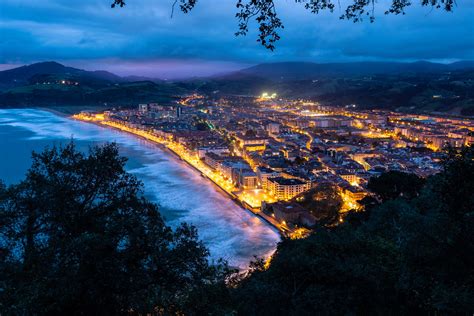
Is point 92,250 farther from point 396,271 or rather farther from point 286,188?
point 286,188

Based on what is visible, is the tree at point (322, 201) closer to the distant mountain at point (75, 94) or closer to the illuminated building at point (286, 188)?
the illuminated building at point (286, 188)

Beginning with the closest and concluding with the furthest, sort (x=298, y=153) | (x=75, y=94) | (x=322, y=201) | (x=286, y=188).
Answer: (x=322, y=201) < (x=286, y=188) < (x=298, y=153) < (x=75, y=94)

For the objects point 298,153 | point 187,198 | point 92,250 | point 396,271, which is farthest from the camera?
point 298,153

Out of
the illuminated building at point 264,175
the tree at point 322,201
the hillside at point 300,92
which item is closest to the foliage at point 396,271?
the tree at point 322,201

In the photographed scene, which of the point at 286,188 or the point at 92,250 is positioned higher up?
the point at 92,250

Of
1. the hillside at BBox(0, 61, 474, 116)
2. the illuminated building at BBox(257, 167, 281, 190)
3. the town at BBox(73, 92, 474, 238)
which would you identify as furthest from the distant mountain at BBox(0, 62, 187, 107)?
the illuminated building at BBox(257, 167, 281, 190)

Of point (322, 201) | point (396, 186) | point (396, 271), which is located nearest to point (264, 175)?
point (322, 201)

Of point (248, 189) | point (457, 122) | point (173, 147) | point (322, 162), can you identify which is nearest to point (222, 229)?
point (248, 189)
